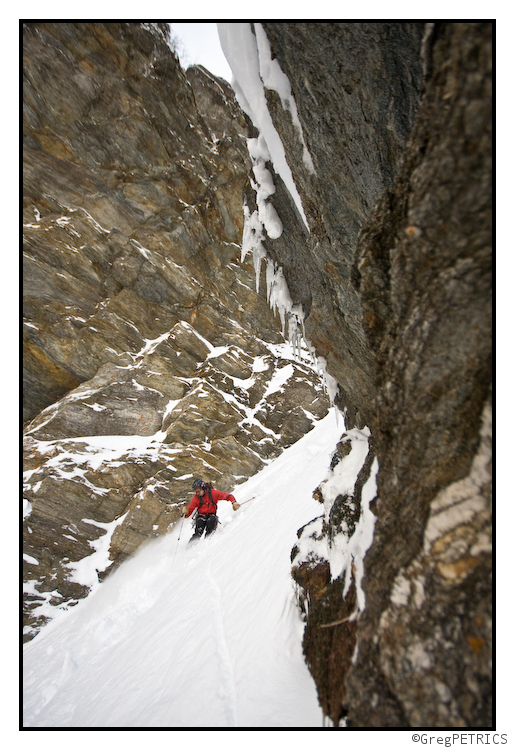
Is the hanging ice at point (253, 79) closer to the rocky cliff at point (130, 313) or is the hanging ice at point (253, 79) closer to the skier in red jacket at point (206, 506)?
the skier in red jacket at point (206, 506)

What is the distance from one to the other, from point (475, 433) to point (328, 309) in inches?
108

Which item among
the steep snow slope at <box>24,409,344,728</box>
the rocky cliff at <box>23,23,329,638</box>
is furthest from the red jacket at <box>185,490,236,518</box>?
the rocky cliff at <box>23,23,329,638</box>

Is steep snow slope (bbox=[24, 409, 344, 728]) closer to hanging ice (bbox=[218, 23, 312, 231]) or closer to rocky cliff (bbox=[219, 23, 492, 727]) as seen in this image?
rocky cliff (bbox=[219, 23, 492, 727])

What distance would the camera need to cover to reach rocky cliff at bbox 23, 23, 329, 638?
983 cm

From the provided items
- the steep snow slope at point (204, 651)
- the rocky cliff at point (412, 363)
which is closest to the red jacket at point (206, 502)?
the steep snow slope at point (204, 651)

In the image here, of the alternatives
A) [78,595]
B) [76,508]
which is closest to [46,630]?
[78,595]

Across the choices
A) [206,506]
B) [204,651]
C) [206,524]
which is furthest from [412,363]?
[206,524]

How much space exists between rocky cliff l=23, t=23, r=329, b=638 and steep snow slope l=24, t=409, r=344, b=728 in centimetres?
347

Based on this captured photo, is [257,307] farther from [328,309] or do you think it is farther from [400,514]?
[400,514]

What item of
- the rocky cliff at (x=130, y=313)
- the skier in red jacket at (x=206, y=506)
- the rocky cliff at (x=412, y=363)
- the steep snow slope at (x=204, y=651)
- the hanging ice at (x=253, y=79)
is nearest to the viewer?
the rocky cliff at (x=412, y=363)

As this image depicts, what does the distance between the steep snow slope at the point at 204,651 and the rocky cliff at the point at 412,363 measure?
335mm

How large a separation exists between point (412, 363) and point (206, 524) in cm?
694

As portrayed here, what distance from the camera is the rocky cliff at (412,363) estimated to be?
4.33 ft

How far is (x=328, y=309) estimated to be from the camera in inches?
156
